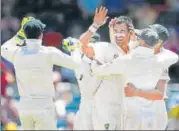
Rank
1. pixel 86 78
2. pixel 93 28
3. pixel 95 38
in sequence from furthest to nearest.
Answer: pixel 95 38, pixel 86 78, pixel 93 28

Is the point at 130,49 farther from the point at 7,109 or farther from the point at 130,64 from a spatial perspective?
the point at 7,109

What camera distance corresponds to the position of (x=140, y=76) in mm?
4590

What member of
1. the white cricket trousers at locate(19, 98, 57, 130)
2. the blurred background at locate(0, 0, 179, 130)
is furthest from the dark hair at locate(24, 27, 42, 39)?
the blurred background at locate(0, 0, 179, 130)

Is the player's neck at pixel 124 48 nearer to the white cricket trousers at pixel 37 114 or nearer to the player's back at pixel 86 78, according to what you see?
the player's back at pixel 86 78

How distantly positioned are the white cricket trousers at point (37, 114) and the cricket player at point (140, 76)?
1.71ft

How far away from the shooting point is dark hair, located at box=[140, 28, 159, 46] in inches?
181

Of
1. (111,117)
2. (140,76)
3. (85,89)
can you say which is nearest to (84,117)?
(85,89)

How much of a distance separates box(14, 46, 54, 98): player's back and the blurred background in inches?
29.1

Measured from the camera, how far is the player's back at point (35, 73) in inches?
188

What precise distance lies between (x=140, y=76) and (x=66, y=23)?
228 cm

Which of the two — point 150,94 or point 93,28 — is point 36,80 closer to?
point 93,28

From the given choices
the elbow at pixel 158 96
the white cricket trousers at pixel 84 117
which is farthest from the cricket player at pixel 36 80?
the elbow at pixel 158 96

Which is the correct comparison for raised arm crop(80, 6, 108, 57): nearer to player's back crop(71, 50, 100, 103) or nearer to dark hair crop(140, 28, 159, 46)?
player's back crop(71, 50, 100, 103)

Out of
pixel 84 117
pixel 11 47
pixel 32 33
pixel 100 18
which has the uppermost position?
pixel 100 18
